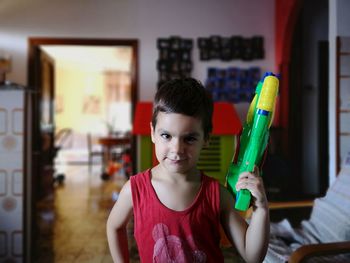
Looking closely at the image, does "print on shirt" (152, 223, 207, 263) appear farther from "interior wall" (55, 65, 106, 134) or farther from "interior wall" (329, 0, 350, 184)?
"interior wall" (55, 65, 106, 134)

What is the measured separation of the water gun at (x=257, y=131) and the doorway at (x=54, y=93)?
176 cm

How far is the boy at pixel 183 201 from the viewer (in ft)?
2.53

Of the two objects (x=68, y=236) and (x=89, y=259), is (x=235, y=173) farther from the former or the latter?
(x=68, y=236)

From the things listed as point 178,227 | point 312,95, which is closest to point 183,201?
point 178,227

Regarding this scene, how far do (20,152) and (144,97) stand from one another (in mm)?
2041

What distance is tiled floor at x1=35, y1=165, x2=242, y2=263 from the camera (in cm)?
239

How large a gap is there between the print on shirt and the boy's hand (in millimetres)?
179

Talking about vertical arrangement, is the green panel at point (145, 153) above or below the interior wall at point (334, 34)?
below

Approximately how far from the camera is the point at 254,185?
28.0 inches

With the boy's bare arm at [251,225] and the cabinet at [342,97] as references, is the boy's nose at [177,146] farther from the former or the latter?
the cabinet at [342,97]

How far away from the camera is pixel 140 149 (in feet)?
6.21

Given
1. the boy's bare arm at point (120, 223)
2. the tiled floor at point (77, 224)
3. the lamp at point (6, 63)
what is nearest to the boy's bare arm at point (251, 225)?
the boy's bare arm at point (120, 223)

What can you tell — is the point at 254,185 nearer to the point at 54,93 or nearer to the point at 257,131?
the point at 257,131

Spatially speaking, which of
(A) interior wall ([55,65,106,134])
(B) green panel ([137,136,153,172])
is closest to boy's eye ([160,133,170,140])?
(B) green panel ([137,136,153,172])
